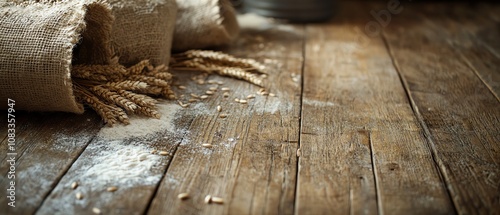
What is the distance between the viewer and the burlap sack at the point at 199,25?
6.28 ft

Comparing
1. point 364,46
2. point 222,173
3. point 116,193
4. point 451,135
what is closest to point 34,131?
point 116,193

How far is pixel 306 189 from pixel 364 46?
123cm

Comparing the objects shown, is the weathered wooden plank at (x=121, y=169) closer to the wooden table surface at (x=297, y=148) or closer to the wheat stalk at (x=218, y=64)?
the wooden table surface at (x=297, y=148)

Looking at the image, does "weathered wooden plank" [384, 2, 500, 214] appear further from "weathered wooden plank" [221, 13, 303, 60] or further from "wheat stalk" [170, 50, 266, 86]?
"wheat stalk" [170, 50, 266, 86]

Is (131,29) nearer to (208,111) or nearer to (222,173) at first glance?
(208,111)

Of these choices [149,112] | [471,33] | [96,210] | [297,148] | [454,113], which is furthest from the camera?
[471,33]

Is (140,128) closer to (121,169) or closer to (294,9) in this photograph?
(121,169)

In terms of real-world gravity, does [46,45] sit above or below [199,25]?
above

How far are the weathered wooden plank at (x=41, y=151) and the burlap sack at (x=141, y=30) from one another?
273mm

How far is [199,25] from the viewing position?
191 centimetres

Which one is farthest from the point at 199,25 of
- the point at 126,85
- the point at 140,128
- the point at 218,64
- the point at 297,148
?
the point at 297,148

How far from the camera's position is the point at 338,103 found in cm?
157

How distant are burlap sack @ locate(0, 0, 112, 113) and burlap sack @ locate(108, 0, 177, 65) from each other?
190 millimetres

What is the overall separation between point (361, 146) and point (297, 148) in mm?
157
